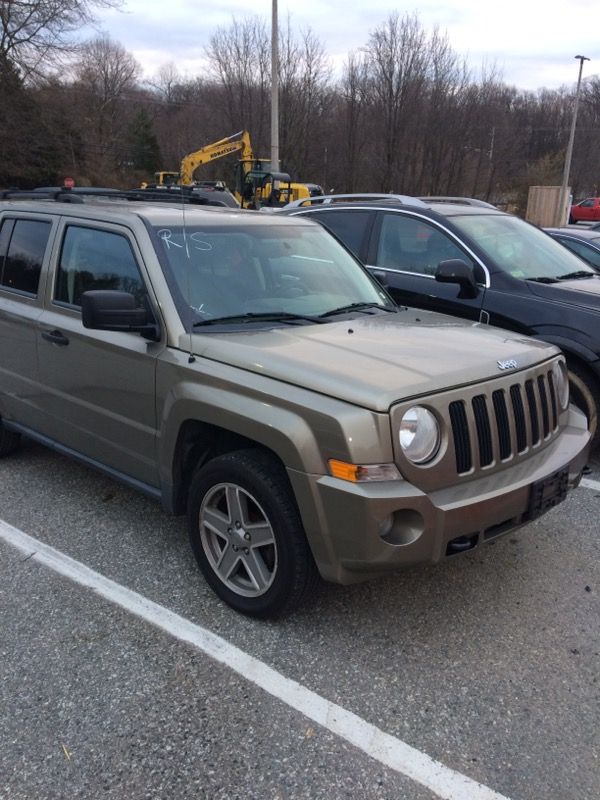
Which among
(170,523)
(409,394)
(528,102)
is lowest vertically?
(170,523)

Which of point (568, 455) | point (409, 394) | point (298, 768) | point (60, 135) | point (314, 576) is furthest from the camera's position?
point (60, 135)

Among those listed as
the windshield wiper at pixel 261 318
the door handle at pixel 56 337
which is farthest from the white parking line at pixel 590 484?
the door handle at pixel 56 337

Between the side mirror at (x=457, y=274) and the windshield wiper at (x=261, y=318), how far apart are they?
73.1 inches

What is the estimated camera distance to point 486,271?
542cm

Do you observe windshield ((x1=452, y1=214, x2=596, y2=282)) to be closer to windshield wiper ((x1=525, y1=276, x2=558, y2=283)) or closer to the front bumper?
windshield wiper ((x1=525, y1=276, x2=558, y2=283))

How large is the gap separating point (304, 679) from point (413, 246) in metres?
4.11

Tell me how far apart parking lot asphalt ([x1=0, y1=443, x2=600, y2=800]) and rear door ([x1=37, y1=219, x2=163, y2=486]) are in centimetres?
60

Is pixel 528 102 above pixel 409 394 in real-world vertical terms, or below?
above

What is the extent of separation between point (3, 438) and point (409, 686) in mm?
3590

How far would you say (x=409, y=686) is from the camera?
2.80m

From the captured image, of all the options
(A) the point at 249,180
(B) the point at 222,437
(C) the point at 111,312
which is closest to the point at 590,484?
(B) the point at 222,437

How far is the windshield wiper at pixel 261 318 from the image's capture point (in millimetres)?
3406

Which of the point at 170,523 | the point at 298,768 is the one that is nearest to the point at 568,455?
the point at 298,768

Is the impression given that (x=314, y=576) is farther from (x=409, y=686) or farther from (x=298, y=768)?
(x=298, y=768)
